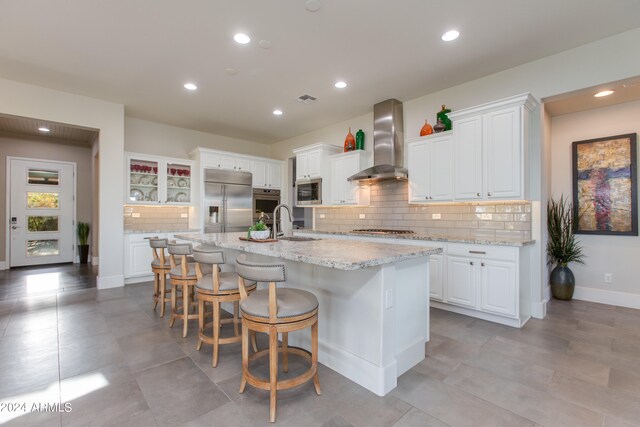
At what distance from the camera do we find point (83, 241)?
690cm

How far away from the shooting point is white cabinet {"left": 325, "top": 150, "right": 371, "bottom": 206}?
16.6ft

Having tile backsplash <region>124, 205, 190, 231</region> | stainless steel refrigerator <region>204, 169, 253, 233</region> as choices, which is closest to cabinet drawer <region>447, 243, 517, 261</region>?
stainless steel refrigerator <region>204, 169, 253, 233</region>

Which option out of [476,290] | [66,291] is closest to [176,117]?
[66,291]

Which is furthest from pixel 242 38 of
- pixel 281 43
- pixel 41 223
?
pixel 41 223

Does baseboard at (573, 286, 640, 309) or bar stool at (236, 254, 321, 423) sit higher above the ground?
bar stool at (236, 254, 321, 423)

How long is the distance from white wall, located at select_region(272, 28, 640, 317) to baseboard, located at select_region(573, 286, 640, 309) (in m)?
0.91

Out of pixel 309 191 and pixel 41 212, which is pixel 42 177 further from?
pixel 309 191

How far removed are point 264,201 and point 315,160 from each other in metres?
1.72

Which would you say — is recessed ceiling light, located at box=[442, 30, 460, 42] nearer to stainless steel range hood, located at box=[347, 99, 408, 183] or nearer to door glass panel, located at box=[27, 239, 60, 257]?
stainless steel range hood, located at box=[347, 99, 408, 183]

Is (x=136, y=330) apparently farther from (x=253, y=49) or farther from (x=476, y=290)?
(x=476, y=290)

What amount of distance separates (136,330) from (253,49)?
315 cm

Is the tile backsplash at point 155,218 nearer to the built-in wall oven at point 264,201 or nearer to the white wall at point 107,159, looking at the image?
the white wall at point 107,159

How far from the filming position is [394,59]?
340 centimetres

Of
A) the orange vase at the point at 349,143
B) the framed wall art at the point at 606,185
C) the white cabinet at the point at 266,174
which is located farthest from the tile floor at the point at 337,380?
the white cabinet at the point at 266,174
